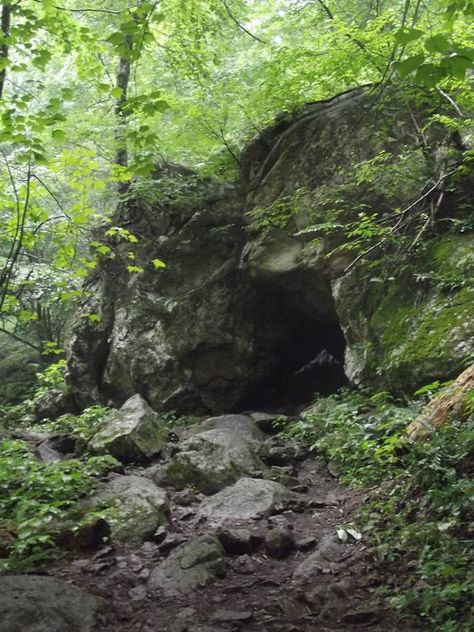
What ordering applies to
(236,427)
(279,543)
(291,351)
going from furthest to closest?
1. (291,351)
2. (236,427)
3. (279,543)

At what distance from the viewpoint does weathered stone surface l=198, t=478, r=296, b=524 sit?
19.5ft

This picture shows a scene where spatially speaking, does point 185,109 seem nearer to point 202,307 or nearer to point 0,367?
point 202,307

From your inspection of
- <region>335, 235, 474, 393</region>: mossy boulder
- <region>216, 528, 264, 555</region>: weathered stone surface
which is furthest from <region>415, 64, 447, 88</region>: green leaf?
<region>216, 528, 264, 555</region>: weathered stone surface

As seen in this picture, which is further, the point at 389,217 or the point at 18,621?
the point at 389,217

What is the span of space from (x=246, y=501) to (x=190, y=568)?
5.38 feet

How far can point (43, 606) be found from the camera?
3.50 m

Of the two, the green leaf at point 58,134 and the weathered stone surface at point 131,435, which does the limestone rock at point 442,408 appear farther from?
the green leaf at point 58,134

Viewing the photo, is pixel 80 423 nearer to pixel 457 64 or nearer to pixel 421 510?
pixel 421 510

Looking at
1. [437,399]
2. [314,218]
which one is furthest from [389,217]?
[437,399]

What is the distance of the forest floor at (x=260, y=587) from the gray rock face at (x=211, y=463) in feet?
4.10

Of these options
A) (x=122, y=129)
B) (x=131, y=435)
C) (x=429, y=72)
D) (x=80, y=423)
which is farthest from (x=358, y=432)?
(x=122, y=129)

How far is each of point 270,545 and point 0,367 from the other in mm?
15469

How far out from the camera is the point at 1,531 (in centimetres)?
486

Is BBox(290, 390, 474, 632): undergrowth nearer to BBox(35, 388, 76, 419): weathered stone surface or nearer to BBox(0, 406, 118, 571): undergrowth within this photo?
BBox(0, 406, 118, 571): undergrowth
